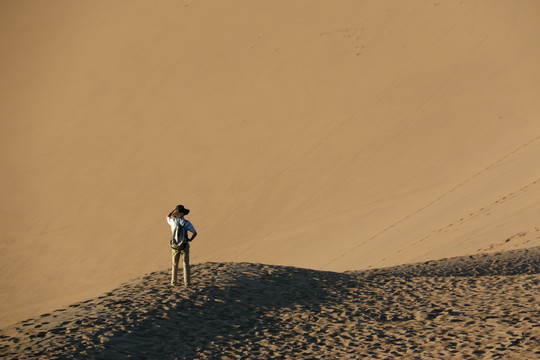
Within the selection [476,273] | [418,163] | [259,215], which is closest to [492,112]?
[418,163]

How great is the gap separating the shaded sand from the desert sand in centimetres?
109

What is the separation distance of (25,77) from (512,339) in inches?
1029

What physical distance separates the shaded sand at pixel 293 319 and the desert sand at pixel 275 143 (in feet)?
3.57

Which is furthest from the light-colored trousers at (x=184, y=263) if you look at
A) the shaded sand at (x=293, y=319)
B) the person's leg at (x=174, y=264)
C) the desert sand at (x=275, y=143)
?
the desert sand at (x=275, y=143)

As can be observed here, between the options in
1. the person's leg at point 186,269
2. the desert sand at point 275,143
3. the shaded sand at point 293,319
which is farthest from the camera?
the desert sand at point 275,143

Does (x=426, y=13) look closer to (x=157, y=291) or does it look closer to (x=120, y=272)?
(x=120, y=272)

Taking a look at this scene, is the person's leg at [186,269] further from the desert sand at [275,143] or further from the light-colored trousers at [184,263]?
the desert sand at [275,143]

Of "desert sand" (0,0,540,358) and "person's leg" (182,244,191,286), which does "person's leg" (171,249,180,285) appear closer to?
"person's leg" (182,244,191,286)

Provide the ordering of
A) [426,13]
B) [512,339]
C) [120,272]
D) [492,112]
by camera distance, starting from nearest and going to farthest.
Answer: [512,339]
[120,272]
[492,112]
[426,13]

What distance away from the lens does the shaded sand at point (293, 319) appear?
261 inches

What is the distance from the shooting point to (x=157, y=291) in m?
8.22

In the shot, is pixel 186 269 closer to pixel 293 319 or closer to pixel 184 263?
pixel 184 263

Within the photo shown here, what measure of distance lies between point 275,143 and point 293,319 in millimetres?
12427

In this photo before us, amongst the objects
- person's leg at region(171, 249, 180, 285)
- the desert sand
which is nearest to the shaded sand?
person's leg at region(171, 249, 180, 285)
